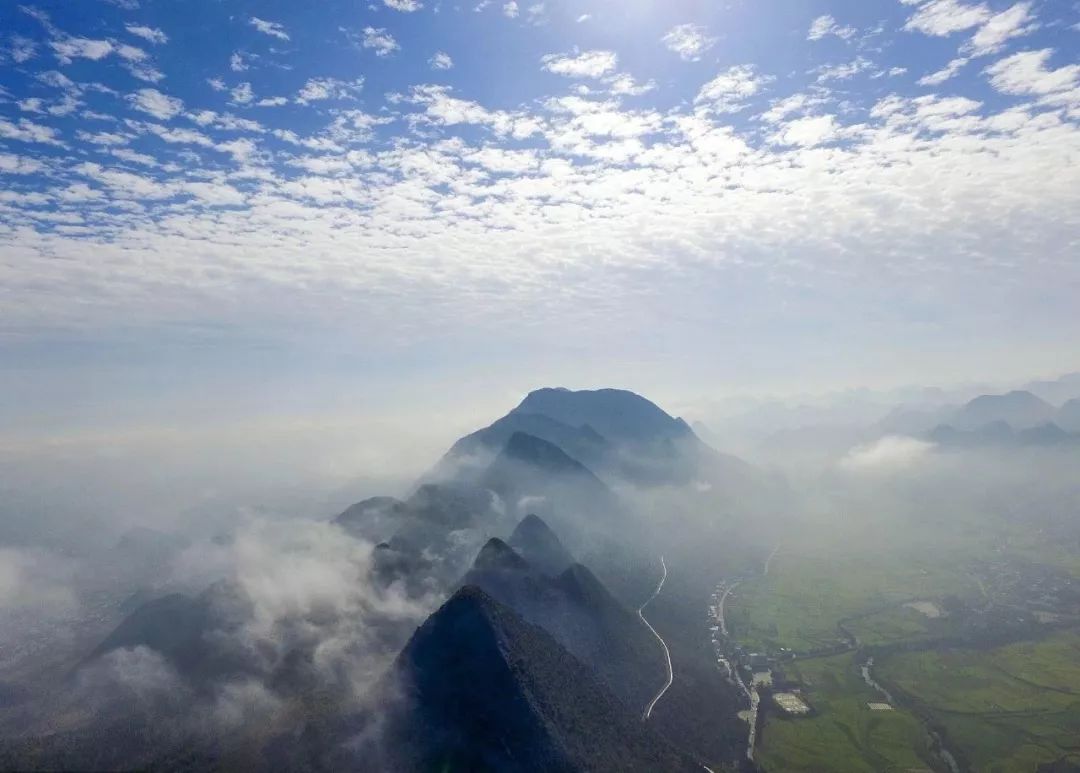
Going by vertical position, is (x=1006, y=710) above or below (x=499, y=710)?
below

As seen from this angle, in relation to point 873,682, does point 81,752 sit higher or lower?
higher

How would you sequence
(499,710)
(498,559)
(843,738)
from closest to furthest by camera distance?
(499,710)
(843,738)
(498,559)

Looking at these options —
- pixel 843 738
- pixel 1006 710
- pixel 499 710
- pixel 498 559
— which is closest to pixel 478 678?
pixel 499 710

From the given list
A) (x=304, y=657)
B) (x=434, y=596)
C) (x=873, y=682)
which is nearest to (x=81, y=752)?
(x=304, y=657)

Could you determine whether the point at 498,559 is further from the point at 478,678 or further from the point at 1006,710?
the point at 1006,710

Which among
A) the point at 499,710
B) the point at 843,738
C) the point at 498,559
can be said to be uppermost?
the point at 498,559

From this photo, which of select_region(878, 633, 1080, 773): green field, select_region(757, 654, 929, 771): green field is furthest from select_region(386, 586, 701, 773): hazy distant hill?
select_region(878, 633, 1080, 773): green field

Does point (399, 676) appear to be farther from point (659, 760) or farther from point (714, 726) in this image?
point (714, 726)
